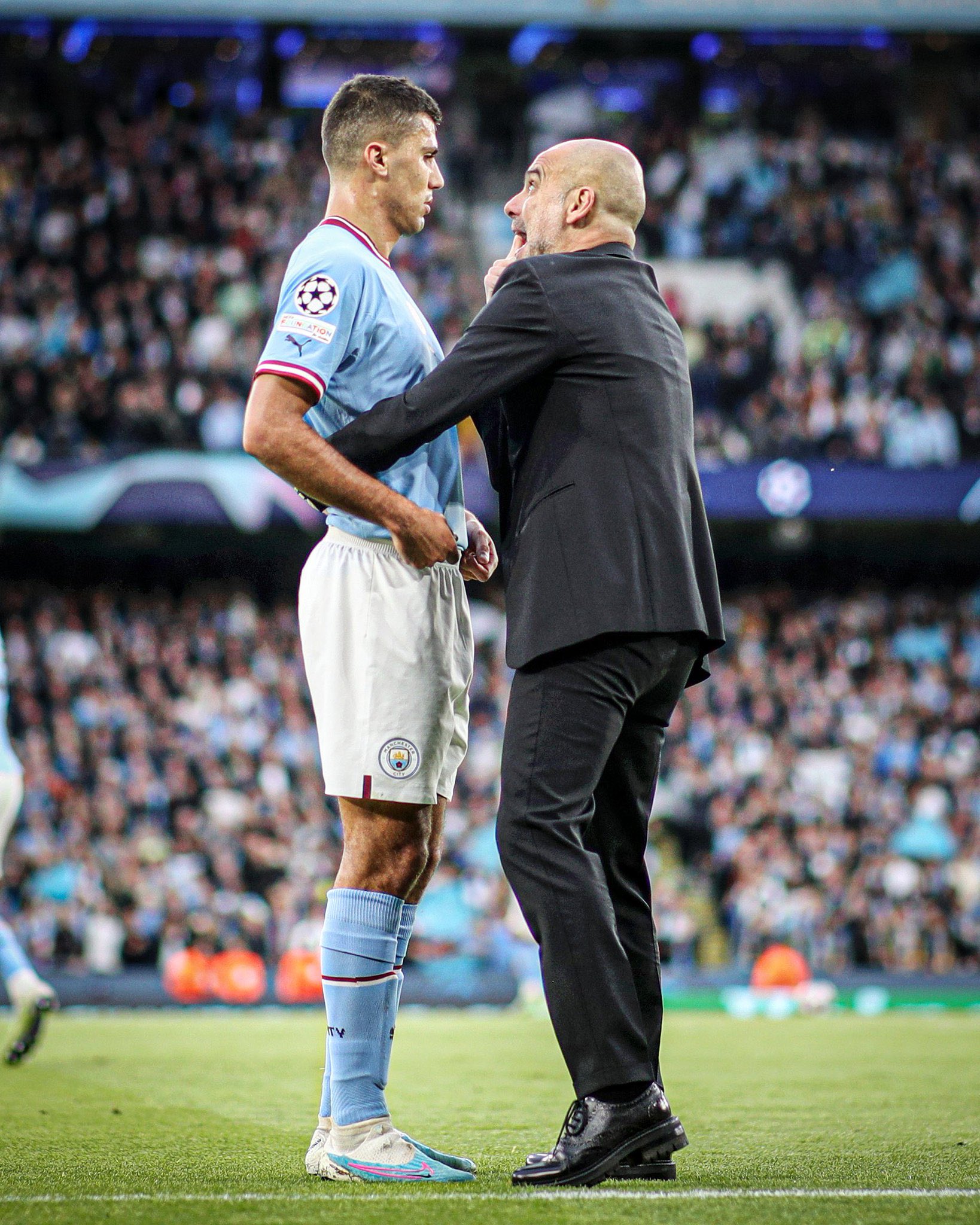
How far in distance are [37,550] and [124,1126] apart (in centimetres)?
1465

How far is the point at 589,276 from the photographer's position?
341 centimetres

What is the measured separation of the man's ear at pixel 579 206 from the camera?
3525 mm

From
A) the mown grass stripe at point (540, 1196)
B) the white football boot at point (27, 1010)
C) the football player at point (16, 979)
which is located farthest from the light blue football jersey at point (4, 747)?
the mown grass stripe at point (540, 1196)

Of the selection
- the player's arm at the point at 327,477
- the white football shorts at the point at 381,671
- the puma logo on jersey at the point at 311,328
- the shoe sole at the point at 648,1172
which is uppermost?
the puma logo on jersey at the point at 311,328

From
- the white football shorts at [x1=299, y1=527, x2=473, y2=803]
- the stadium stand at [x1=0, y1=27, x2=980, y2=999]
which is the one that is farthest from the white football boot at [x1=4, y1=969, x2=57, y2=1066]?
the stadium stand at [x1=0, y1=27, x2=980, y2=999]

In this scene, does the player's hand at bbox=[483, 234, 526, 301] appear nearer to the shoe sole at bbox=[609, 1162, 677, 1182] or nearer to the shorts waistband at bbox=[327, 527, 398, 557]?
the shorts waistband at bbox=[327, 527, 398, 557]

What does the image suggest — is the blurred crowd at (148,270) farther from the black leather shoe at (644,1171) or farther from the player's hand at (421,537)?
the black leather shoe at (644,1171)

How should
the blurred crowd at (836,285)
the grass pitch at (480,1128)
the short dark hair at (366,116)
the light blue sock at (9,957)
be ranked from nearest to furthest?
1. the grass pitch at (480,1128)
2. the short dark hair at (366,116)
3. the light blue sock at (9,957)
4. the blurred crowd at (836,285)

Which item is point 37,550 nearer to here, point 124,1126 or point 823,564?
point 823,564

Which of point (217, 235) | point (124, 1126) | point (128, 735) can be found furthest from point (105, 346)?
point (124, 1126)

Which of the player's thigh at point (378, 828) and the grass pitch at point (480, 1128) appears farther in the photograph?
the player's thigh at point (378, 828)

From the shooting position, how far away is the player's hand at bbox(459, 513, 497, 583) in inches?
151

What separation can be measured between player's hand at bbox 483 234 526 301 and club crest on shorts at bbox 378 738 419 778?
1056 millimetres

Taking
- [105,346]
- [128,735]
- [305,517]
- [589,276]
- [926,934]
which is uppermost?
[105,346]
